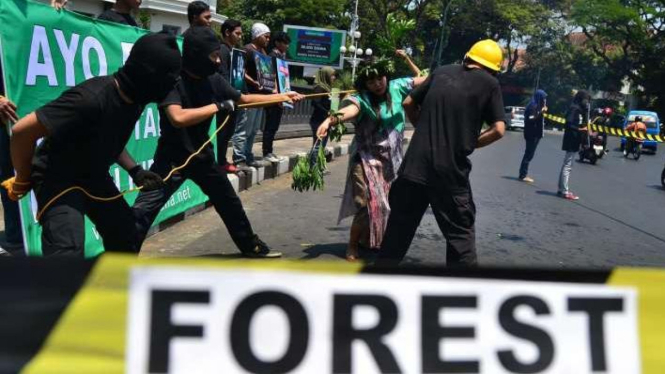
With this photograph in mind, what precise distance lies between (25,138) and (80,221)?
0.44m

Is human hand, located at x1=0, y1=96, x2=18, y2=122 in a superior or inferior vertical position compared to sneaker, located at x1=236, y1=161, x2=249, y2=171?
superior

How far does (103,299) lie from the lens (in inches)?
72.9

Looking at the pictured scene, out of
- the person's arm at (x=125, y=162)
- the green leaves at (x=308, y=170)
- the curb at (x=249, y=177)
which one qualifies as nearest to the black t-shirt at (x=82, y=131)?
the person's arm at (x=125, y=162)

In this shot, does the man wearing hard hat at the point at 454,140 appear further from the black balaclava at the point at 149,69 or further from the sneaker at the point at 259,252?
the black balaclava at the point at 149,69

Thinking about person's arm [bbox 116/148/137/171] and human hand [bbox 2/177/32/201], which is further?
person's arm [bbox 116/148/137/171]

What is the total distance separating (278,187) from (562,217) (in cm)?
355

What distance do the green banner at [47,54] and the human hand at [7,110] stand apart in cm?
7

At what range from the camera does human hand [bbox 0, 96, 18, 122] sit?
3.88 m

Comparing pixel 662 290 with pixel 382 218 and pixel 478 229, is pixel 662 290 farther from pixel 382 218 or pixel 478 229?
pixel 478 229

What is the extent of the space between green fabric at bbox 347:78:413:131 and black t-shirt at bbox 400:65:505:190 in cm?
105

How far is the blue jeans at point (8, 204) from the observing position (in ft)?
14.7

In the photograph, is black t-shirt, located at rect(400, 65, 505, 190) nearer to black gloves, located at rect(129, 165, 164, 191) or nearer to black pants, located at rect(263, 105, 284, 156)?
black gloves, located at rect(129, 165, 164, 191)

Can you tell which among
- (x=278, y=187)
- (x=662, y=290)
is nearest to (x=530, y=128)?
(x=278, y=187)

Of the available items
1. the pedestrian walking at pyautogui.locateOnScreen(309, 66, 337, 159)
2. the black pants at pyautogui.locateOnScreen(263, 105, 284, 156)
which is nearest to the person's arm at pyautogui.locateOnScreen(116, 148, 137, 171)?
the black pants at pyautogui.locateOnScreen(263, 105, 284, 156)
